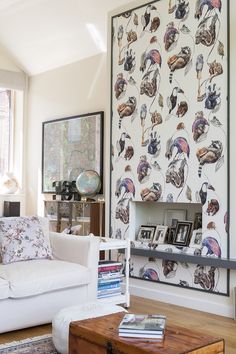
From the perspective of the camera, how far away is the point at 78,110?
22.5 feet

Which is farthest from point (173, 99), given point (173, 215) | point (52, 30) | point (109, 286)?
point (52, 30)

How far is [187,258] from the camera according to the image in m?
4.29

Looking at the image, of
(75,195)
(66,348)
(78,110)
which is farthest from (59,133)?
(66,348)

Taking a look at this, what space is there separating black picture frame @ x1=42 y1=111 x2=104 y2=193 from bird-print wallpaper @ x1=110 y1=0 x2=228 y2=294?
1.32 metres

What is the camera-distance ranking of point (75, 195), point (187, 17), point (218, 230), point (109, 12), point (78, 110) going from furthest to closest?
point (78, 110)
point (75, 195)
point (109, 12)
point (187, 17)
point (218, 230)

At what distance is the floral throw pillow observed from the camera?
3.91m

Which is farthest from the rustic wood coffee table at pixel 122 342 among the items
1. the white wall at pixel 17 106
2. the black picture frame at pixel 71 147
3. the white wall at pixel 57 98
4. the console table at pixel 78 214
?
the white wall at pixel 17 106

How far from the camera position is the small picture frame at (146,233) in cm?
492

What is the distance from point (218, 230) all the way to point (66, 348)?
1.82 meters

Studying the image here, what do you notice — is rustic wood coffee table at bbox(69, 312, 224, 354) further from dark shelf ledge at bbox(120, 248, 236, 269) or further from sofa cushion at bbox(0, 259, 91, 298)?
dark shelf ledge at bbox(120, 248, 236, 269)

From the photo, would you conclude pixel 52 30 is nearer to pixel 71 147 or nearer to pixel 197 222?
pixel 71 147

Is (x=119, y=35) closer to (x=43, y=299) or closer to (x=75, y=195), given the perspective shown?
(x=75, y=195)

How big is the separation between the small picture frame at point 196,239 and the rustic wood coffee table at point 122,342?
1803 millimetres

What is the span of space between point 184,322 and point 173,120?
185 cm
